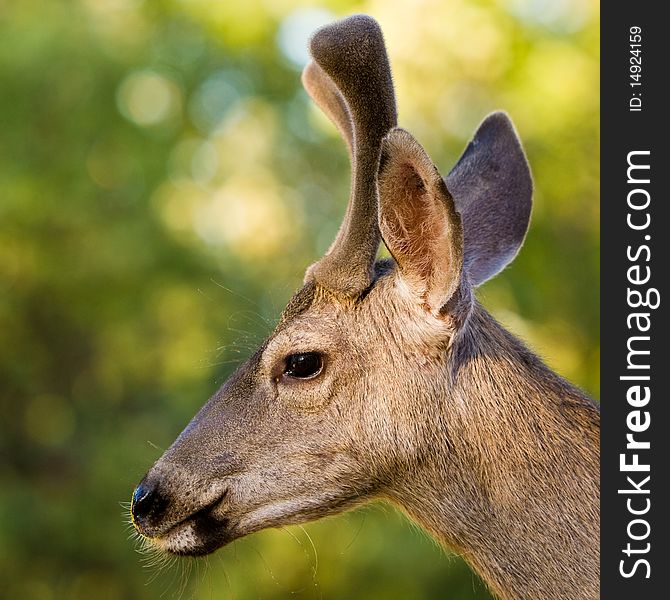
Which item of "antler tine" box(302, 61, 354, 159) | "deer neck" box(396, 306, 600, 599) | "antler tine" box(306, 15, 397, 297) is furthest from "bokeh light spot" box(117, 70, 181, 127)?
"deer neck" box(396, 306, 600, 599)

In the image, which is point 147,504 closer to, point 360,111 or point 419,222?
point 419,222

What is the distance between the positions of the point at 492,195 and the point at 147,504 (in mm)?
2057

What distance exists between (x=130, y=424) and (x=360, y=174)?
45.5ft

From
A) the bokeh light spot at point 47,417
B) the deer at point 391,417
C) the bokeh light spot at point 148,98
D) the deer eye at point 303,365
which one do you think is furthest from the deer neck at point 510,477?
the bokeh light spot at point 47,417

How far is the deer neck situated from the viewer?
4.17 meters

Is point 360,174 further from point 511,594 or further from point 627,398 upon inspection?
point 511,594

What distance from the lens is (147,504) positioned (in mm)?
4527

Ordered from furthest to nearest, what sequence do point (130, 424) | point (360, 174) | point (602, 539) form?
point (130, 424), point (360, 174), point (602, 539)

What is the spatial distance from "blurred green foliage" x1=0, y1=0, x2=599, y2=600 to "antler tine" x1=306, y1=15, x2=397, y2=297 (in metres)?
10.3

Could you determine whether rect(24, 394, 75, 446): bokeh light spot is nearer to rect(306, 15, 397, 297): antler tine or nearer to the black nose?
the black nose

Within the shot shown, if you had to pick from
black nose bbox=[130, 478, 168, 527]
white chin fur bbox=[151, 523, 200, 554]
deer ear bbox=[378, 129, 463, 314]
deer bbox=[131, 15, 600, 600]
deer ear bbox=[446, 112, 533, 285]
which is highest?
deer ear bbox=[446, 112, 533, 285]

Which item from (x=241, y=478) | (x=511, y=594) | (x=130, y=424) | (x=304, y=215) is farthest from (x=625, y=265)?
(x=304, y=215)

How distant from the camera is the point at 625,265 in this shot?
4.82 m

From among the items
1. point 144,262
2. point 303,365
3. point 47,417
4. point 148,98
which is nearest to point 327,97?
point 303,365
